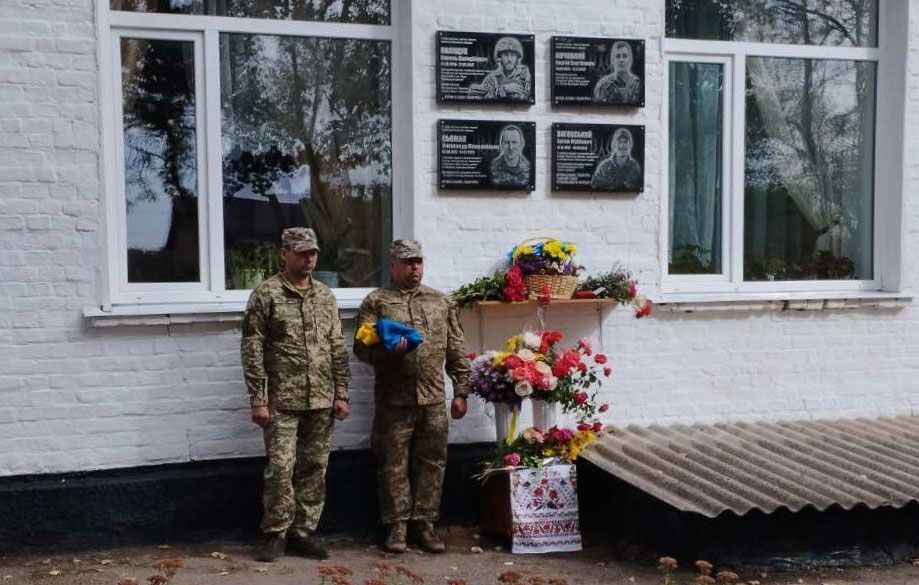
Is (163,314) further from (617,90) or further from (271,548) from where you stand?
(617,90)

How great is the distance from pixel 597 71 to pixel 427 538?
3.02m

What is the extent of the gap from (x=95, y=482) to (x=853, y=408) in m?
4.90

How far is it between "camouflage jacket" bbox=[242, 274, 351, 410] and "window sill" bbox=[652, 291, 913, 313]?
2.26 m

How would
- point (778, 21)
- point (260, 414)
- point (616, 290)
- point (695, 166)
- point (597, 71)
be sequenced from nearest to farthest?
point (260, 414) → point (616, 290) → point (597, 71) → point (695, 166) → point (778, 21)

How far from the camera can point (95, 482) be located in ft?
18.5

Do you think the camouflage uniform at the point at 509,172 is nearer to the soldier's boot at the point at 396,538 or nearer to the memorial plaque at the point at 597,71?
the memorial plaque at the point at 597,71

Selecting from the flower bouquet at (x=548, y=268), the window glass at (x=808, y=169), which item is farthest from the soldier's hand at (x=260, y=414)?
the window glass at (x=808, y=169)

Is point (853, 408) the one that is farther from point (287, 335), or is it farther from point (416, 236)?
point (287, 335)

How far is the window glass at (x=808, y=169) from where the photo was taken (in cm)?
709

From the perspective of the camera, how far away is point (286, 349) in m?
5.44

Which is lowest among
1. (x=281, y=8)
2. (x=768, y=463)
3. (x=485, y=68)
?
(x=768, y=463)

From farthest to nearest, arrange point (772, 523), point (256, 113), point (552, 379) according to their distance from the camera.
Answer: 1. point (256, 113)
2. point (552, 379)
3. point (772, 523)

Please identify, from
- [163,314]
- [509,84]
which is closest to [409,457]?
[163,314]

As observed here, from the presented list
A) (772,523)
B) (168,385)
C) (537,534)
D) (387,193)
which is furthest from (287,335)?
(772,523)
